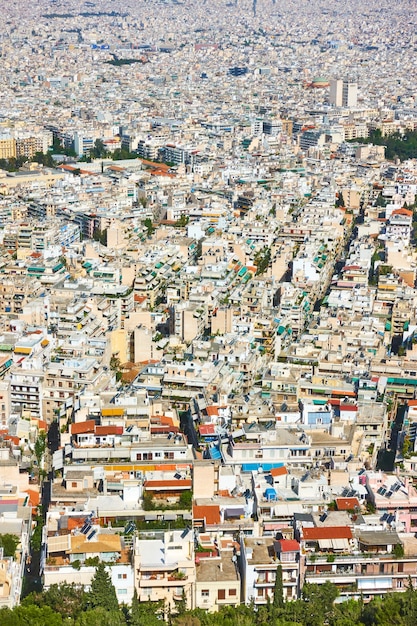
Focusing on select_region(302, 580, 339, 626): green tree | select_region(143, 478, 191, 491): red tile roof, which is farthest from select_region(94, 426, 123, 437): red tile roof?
select_region(302, 580, 339, 626): green tree

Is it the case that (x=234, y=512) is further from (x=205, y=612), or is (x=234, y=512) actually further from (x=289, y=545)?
(x=205, y=612)

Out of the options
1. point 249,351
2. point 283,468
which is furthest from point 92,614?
point 249,351

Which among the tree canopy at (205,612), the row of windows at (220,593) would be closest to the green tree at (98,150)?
the row of windows at (220,593)

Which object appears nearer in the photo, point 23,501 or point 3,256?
point 23,501

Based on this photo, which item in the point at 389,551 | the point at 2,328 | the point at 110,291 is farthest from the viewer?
the point at 110,291

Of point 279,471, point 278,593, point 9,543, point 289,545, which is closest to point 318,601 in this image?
point 278,593

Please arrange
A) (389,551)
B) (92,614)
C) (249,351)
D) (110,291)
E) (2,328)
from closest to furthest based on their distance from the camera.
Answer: (92,614) < (389,551) < (249,351) < (2,328) < (110,291)

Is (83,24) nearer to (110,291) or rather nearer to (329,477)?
(110,291)

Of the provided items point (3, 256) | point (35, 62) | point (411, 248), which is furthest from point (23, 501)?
point (35, 62)
